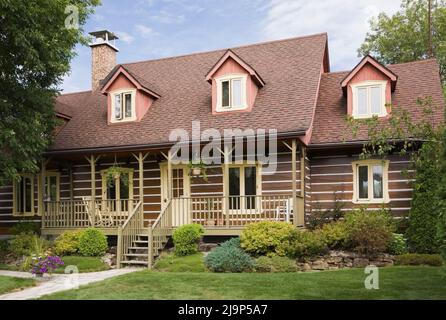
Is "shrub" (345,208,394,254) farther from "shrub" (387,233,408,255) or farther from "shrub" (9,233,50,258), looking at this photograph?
"shrub" (9,233,50,258)

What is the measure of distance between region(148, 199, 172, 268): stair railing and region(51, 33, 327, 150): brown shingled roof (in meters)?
2.78

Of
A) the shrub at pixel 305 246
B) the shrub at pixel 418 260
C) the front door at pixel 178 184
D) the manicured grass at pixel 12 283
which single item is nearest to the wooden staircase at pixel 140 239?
the front door at pixel 178 184

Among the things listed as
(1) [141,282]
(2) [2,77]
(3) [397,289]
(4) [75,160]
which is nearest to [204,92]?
(4) [75,160]

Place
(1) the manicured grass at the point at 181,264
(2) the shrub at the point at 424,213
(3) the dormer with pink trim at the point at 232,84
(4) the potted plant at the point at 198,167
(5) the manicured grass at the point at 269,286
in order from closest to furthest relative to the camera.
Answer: (5) the manicured grass at the point at 269,286 < (1) the manicured grass at the point at 181,264 < (2) the shrub at the point at 424,213 < (4) the potted plant at the point at 198,167 < (3) the dormer with pink trim at the point at 232,84

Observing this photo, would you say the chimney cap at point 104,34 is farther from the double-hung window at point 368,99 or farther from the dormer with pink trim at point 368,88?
the double-hung window at point 368,99

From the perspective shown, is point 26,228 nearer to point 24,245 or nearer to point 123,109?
point 24,245

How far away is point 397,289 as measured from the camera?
10.6 m

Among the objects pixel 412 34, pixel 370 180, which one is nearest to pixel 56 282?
pixel 370 180

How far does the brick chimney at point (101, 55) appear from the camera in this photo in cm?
2569

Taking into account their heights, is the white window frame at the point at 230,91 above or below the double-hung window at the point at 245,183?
above

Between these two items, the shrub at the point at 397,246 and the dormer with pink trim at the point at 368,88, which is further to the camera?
the dormer with pink trim at the point at 368,88

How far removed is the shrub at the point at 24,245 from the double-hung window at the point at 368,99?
12.4m

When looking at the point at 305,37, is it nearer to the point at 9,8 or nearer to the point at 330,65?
the point at 330,65

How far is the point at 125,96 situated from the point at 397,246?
1230 centimetres
